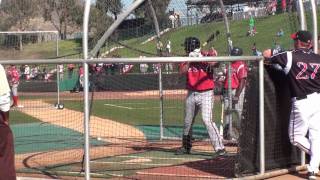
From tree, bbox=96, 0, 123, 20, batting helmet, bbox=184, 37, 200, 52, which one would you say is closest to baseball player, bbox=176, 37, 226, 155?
batting helmet, bbox=184, 37, 200, 52

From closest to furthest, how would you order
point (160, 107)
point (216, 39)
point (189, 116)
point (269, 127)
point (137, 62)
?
point (137, 62), point (269, 127), point (189, 116), point (160, 107), point (216, 39)

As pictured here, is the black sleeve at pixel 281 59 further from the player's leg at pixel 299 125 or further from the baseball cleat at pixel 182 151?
the baseball cleat at pixel 182 151

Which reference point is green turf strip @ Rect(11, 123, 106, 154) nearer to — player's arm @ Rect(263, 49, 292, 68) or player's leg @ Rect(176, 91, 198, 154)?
player's leg @ Rect(176, 91, 198, 154)

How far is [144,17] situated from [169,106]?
637 centimetres

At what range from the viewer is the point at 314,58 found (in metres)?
9.05

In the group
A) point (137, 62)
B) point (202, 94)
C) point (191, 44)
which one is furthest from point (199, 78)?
point (137, 62)

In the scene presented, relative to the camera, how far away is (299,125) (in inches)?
351

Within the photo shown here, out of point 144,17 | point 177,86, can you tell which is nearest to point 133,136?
point 177,86

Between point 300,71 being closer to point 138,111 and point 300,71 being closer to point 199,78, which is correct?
point 199,78

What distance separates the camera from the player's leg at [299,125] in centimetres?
887

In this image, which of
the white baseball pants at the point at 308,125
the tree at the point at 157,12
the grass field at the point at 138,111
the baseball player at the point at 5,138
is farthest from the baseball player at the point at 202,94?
the grass field at the point at 138,111

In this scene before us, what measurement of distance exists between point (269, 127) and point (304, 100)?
2.34 ft

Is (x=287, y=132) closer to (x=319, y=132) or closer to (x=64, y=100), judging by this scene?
(x=319, y=132)

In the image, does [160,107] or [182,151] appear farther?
[160,107]
